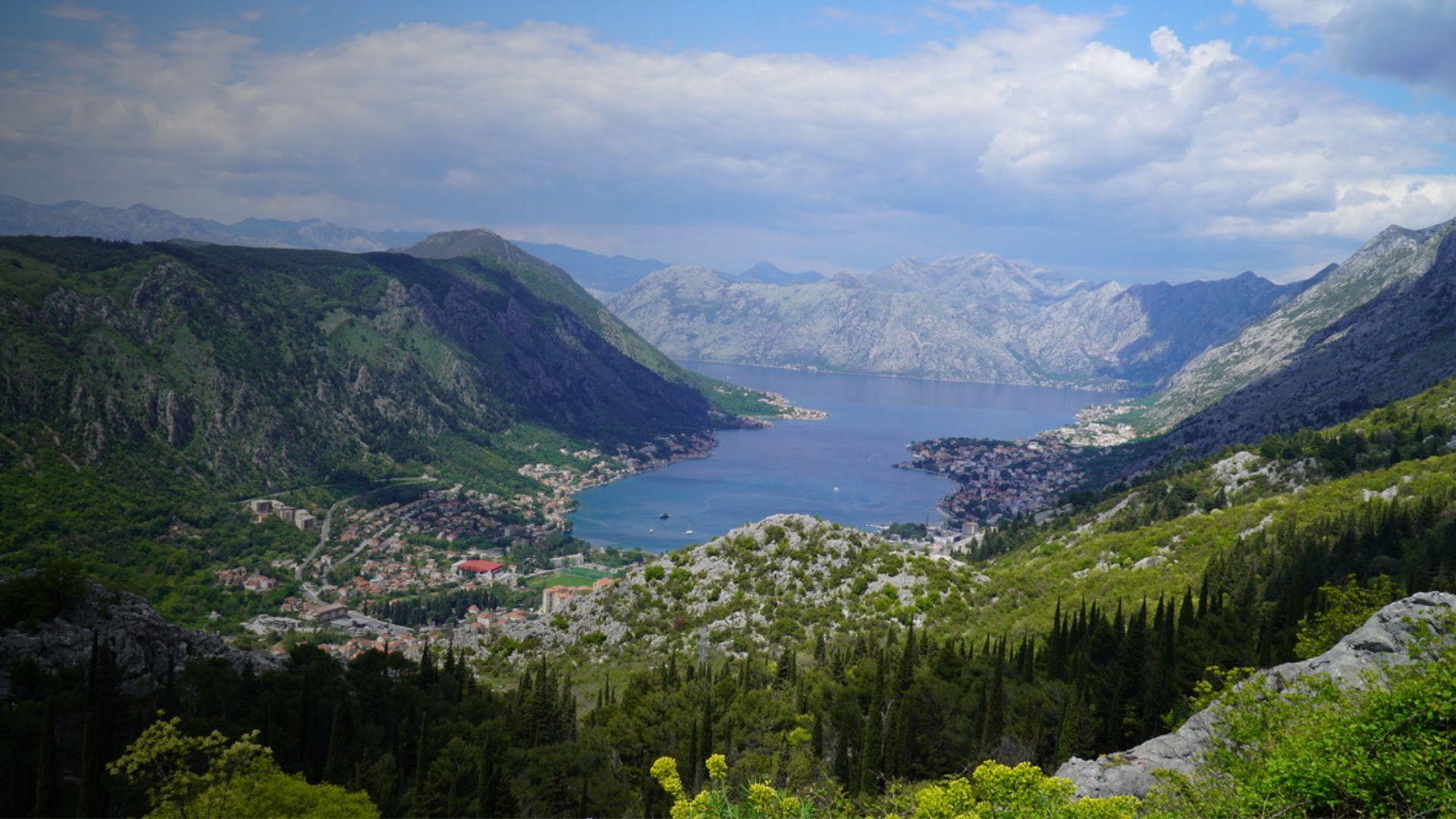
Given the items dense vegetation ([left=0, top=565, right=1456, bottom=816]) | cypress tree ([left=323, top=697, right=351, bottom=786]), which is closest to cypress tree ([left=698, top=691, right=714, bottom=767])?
dense vegetation ([left=0, top=565, right=1456, bottom=816])

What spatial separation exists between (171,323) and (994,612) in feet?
501

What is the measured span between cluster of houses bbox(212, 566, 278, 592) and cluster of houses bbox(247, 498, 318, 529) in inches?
795

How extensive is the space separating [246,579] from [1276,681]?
350ft

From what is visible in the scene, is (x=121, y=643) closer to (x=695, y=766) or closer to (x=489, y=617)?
(x=695, y=766)

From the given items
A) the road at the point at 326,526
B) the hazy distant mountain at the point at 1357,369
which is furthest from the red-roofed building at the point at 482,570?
the hazy distant mountain at the point at 1357,369

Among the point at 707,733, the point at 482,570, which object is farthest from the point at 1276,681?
the point at 482,570

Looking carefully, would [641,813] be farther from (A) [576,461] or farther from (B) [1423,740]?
(A) [576,461]

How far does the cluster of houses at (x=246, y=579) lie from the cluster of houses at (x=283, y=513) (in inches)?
795

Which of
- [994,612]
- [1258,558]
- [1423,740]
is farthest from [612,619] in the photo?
[1423,740]

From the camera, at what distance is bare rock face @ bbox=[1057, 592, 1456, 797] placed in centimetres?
1961

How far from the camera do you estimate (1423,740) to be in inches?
577

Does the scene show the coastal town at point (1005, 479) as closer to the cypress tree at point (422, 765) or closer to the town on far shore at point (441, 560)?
the town on far shore at point (441, 560)

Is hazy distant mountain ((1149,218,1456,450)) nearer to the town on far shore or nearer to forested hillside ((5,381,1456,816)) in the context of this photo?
the town on far shore

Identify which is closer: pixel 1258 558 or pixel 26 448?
pixel 1258 558
